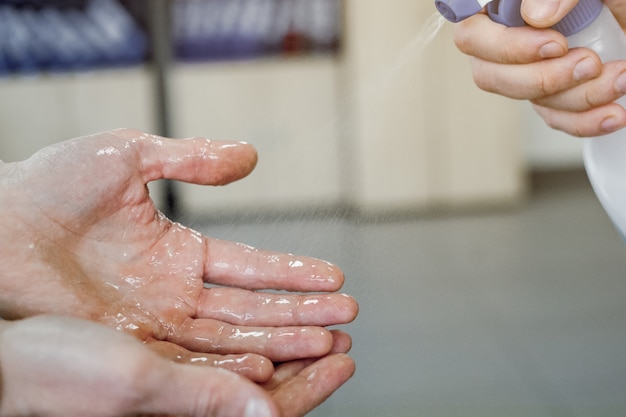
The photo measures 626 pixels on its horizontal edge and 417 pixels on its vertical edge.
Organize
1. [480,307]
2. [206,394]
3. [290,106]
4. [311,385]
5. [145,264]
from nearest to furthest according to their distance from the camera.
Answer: [206,394], [311,385], [145,264], [480,307], [290,106]

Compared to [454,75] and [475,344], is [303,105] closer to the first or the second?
[454,75]

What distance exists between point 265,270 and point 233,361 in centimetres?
21

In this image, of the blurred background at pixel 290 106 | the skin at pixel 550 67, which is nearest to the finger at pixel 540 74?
the skin at pixel 550 67

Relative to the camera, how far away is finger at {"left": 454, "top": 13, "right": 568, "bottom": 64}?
2.94 ft

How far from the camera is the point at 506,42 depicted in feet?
3.07

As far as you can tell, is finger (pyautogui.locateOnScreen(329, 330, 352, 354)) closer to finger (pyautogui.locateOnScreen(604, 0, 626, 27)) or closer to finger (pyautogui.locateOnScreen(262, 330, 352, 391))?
finger (pyautogui.locateOnScreen(262, 330, 352, 391))

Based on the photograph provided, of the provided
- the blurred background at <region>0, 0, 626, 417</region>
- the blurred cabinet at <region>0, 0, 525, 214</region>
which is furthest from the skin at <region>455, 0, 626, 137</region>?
the blurred cabinet at <region>0, 0, 525, 214</region>

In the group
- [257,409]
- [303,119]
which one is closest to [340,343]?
[257,409]

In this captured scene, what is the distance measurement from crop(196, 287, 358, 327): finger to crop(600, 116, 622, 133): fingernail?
1.29ft

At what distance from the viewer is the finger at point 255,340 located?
863mm

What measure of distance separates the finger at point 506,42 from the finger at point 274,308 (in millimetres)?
376

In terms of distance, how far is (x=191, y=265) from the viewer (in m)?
1.02

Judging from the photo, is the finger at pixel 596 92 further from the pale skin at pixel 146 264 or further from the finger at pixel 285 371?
the finger at pixel 285 371

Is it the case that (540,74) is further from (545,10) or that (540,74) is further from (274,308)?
(274,308)
